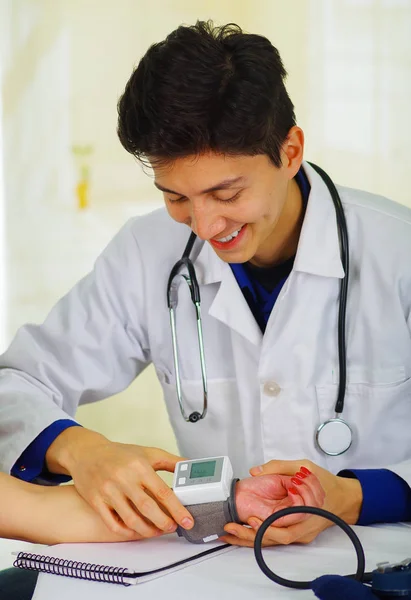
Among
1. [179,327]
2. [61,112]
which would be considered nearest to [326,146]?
[61,112]

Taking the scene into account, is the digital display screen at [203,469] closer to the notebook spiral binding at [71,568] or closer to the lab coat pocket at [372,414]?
the notebook spiral binding at [71,568]

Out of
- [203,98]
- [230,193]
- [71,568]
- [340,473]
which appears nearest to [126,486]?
[71,568]

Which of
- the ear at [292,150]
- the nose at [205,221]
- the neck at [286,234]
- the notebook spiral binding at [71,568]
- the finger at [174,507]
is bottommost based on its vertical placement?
the notebook spiral binding at [71,568]

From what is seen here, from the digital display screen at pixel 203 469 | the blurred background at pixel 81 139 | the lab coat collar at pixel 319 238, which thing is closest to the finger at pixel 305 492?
the digital display screen at pixel 203 469

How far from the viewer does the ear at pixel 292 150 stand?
1370 millimetres

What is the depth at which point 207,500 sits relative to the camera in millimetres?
1124

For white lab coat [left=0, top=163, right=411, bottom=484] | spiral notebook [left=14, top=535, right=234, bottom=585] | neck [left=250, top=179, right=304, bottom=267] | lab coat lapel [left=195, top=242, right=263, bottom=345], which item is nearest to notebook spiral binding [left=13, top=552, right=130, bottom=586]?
spiral notebook [left=14, top=535, right=234, bottom=585]

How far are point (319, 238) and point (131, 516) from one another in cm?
64

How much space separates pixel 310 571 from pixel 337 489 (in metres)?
0.23

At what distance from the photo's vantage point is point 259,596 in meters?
0.94

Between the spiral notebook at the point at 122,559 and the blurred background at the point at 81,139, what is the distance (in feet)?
6.86

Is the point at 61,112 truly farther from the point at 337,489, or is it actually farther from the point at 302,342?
the point at 337,489

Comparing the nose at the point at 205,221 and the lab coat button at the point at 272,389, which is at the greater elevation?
the nose at the point at 205,221

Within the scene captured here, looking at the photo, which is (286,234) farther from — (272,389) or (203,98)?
(203,98)
